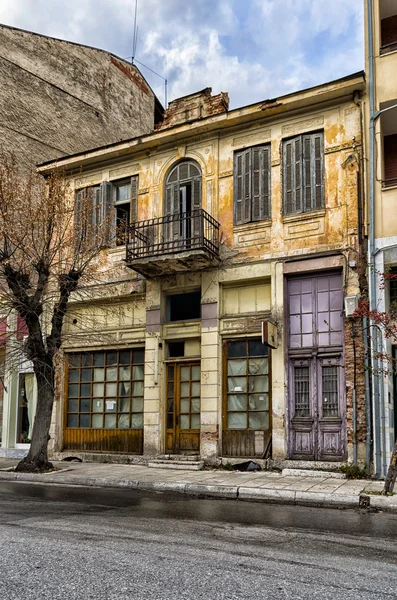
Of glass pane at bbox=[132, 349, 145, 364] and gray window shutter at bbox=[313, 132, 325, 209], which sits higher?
gray window shutter at bbox=[313, 132, 325, 209]

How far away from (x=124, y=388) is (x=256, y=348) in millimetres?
4102

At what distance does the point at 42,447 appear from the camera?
45.9 ft

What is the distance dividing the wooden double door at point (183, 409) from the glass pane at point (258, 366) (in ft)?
4.92

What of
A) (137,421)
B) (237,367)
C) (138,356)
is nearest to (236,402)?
(237,367)

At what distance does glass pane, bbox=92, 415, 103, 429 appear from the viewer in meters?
16.6

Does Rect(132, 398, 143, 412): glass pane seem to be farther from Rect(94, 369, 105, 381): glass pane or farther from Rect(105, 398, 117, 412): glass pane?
Rect(94, 369, 105, 381): glass pane

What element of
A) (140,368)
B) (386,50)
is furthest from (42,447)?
(386,50)

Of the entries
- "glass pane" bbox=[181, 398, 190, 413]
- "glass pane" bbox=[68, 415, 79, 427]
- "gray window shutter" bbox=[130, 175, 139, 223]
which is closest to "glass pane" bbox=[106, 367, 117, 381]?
"glass pane" bbox=[68, 415, 79, 427]

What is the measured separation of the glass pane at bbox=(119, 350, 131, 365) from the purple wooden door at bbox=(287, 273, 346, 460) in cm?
475

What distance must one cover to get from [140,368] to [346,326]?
19.2 feet

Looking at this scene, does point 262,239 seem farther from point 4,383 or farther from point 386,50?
point 4,383

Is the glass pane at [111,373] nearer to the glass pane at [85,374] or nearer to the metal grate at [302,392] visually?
the glass pane at [85,374]

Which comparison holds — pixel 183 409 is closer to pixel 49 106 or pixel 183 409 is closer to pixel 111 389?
pixel 111 389

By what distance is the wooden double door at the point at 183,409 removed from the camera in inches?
592
